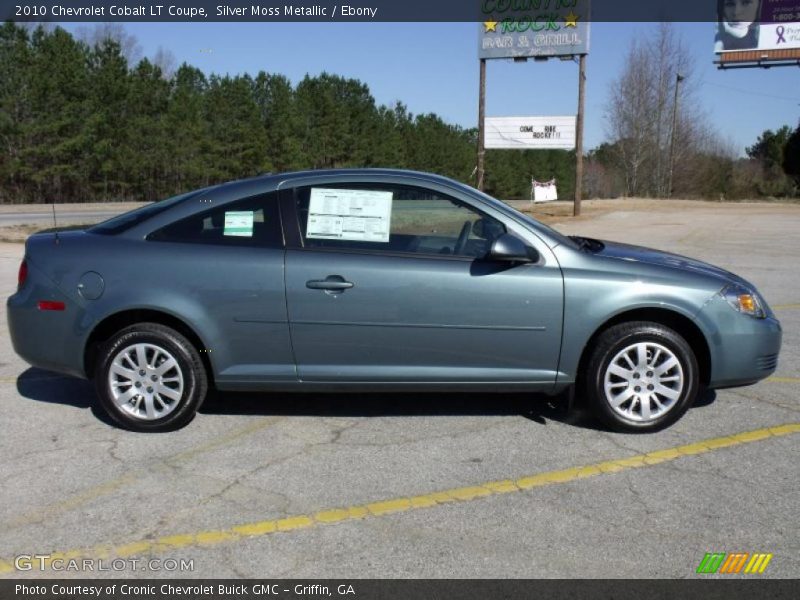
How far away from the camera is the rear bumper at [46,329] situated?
4.71m

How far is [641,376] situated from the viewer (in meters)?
4.68

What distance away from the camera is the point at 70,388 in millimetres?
5766

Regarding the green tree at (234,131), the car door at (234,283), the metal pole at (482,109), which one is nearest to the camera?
the car door at (234,283)

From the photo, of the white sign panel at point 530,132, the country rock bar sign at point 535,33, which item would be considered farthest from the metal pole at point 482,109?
the white sign panel at point 530,132

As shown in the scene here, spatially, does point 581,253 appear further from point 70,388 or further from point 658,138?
point 658,138

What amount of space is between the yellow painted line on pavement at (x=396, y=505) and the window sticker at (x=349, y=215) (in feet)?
5.63

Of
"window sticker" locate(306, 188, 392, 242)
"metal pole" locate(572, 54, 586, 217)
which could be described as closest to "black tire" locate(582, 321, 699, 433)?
"window sticker" locate(306, 188, 392, 242)

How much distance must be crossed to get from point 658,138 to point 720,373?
5119 centimetres

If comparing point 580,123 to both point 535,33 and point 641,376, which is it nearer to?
point 535,33

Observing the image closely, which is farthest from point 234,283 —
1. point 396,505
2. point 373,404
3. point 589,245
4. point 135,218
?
point 589,245

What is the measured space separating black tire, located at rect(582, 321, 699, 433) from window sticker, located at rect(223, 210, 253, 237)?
7.71ft

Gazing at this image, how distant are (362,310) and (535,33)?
2280 centimetres

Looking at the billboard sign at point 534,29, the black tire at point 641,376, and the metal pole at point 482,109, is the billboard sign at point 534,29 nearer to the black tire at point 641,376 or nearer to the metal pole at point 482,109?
the metal pole at point 482,109
